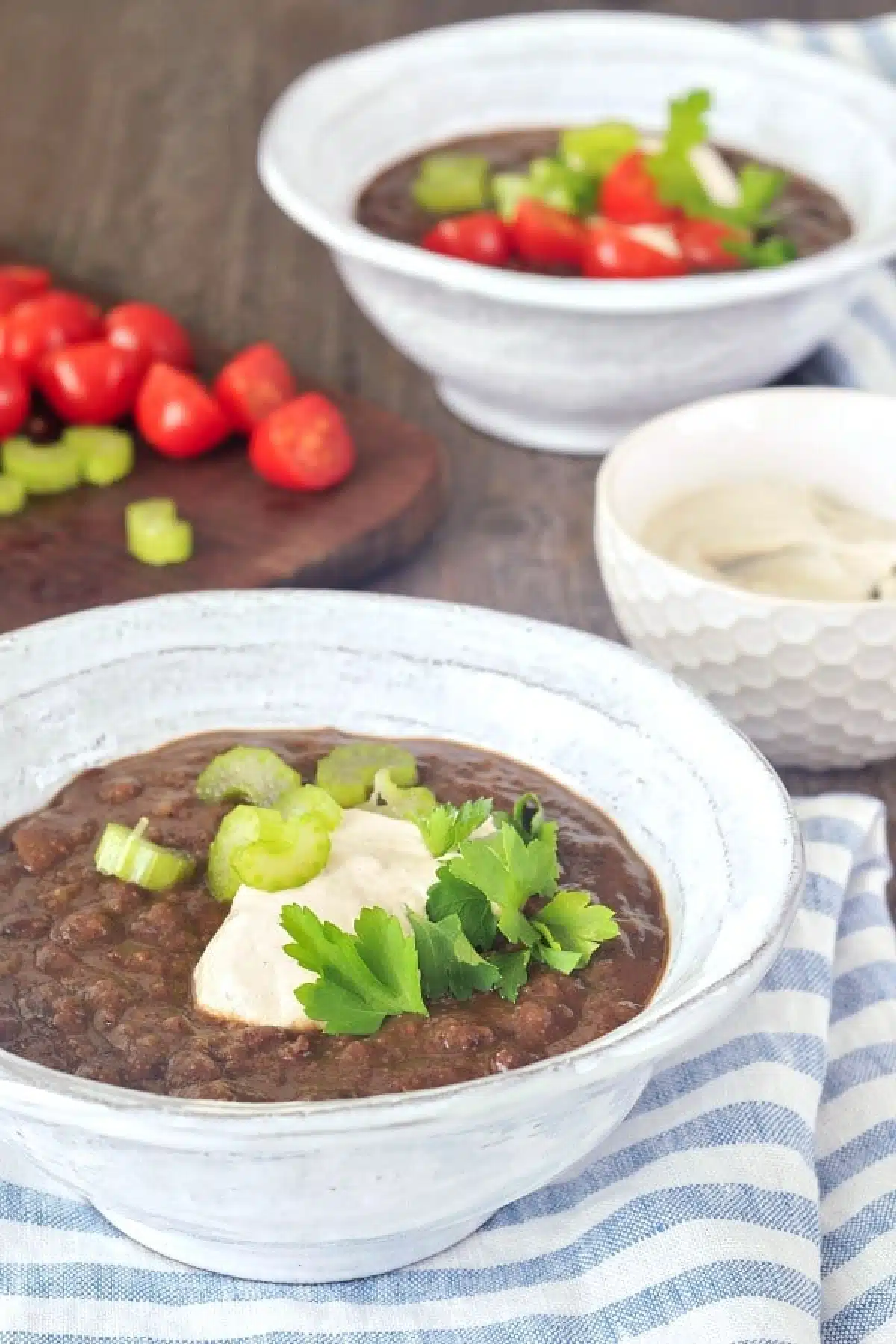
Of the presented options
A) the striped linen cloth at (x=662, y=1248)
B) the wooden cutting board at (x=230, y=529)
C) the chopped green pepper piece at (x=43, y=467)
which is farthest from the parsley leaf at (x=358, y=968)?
the chopped green pepper piece at (x=43, y=467)

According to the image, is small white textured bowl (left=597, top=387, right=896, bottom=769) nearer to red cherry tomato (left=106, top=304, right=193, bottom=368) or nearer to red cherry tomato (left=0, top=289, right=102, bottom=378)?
red cherry tomato (left=106, top=304, right=193, bottom=368)

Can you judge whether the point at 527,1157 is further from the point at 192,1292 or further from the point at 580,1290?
the point at 192,1292

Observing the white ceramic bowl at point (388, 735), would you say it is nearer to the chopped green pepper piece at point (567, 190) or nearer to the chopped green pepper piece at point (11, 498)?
the chopped green pepper piece at point (11, 498)

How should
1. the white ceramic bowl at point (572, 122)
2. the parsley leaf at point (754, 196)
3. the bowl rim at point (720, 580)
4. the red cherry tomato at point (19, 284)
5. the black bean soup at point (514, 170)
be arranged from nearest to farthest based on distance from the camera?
the bowl rim at point (720, 580), the white ceramic bowl at point (572, 122), the parsley leaf at point (754, 196), the black bean soup at point (514, 170), the red cherry tomato at point (19, 284)

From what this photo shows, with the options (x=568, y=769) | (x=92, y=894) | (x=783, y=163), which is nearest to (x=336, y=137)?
(x=783, y=163)

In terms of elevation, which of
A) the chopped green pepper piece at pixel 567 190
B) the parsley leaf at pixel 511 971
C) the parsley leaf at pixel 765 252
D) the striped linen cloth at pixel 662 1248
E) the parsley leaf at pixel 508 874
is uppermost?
the parsley leaf at pixel 508 874

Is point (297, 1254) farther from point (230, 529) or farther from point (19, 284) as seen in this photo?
point (19, 284)
